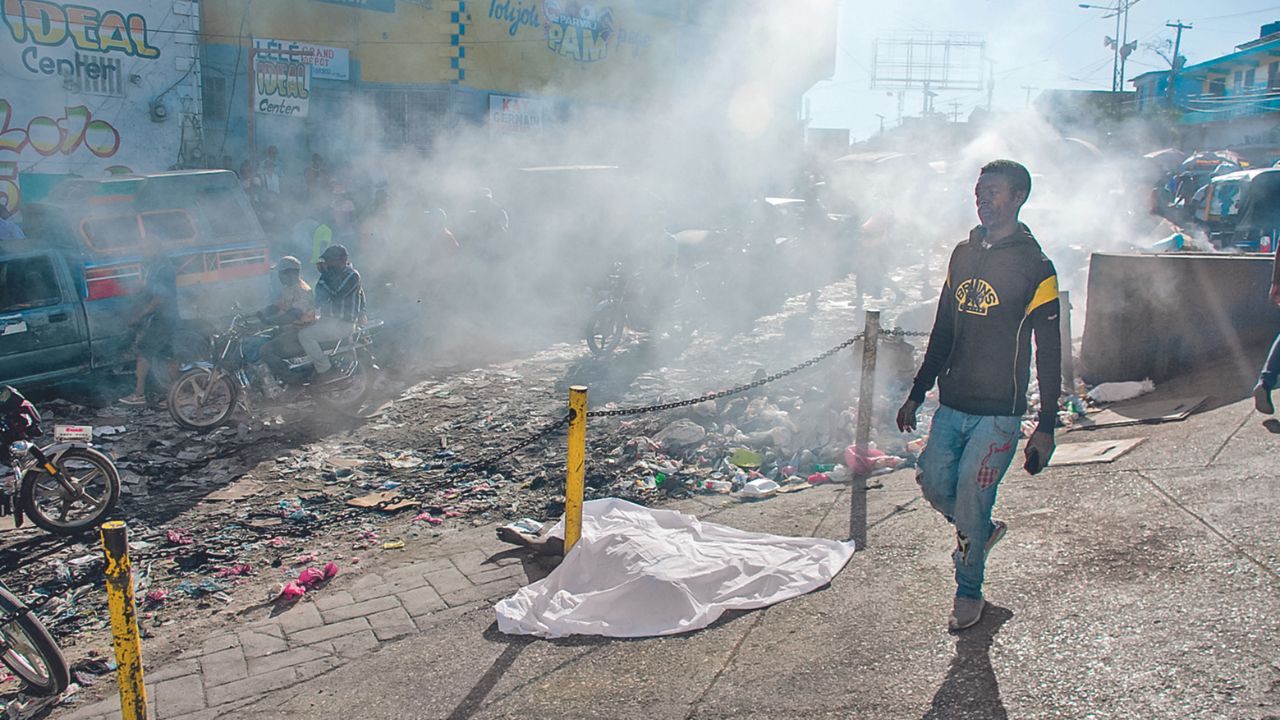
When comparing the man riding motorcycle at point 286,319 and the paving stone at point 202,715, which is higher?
the man riding motorcycle at point 286,319

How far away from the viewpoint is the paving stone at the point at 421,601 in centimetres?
432

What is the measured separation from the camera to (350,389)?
339 inches

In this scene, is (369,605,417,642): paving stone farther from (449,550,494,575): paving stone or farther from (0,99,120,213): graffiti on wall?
(0,99,120,213): graffiti on wall

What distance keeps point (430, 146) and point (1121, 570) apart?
→ 17348mm

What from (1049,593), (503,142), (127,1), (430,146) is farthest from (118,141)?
(1049,593)

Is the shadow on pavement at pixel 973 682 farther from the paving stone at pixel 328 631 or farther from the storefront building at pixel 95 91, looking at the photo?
the storefront building at pixel 95 91

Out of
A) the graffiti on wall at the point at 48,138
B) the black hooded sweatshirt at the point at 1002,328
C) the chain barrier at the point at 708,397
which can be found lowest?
the chain barrier at the point at 708,397

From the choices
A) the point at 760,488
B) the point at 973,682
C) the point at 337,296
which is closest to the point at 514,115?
the point at 337,296

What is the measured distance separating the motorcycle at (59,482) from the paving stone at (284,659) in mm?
2478

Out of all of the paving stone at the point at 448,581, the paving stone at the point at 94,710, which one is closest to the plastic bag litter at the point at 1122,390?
the paving stone at the point at 448,581

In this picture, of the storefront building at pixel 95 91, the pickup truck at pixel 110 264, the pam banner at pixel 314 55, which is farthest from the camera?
the pam banner at pixel 314 55

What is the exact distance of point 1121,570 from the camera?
12.7 ft

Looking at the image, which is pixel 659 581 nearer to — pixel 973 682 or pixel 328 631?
pixel 973 682

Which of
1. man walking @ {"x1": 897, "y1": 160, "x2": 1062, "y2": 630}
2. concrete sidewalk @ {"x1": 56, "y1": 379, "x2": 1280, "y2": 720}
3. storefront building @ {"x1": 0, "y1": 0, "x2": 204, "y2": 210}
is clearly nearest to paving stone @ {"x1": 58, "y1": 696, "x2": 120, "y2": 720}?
concrete sidewalk @ {"x1": 56, "y1": 379, "x2": 1280, "y2": 720}
